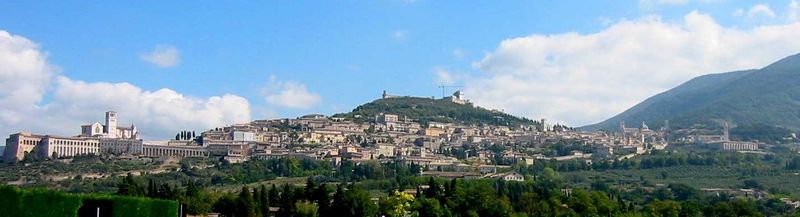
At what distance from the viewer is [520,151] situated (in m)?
147

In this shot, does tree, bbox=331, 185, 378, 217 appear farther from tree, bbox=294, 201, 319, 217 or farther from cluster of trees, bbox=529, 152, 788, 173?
cluster of trees, bbox=529, 152, 788, 173

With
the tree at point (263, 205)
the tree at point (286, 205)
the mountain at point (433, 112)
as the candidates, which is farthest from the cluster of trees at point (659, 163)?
the tree at point (263, 205)

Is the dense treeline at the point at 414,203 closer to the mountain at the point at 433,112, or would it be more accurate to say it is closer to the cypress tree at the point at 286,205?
the cypress tree at the point at 286,205

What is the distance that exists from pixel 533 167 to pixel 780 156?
38.2 m

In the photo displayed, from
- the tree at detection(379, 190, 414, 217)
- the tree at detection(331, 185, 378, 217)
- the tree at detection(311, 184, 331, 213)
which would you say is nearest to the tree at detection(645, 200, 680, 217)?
the tree at detection(379, 190, 414, 217)

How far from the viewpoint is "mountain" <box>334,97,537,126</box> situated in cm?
17638

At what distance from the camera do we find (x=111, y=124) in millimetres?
144625

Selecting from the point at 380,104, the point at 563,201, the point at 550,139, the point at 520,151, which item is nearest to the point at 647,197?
the point at 563,201

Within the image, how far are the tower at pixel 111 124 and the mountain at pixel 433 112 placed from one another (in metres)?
39.6

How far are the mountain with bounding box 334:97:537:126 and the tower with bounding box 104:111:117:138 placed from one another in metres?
39.6

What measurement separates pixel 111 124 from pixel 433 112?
5744cm

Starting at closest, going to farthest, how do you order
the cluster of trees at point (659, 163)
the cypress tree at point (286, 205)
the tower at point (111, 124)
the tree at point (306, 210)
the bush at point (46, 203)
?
1. the bush at point (46, 203)
2. the tree at point (306, 210)
3. the cypress tree at point (286, 205)
4. the cluster of trees at point (659, 163)
5. the tower at point (111, 124)

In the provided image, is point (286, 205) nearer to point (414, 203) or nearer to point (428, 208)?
point (414, 203)

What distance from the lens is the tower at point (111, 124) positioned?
14362 centimetres
